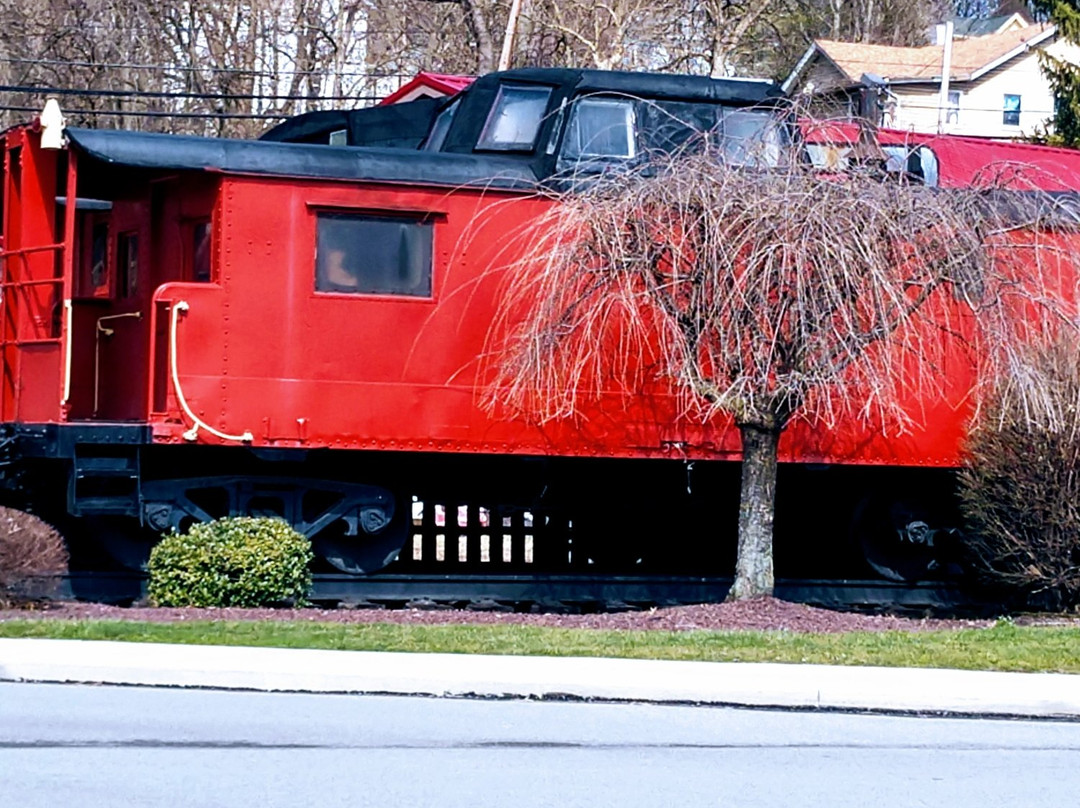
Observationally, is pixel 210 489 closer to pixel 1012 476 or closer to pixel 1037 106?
pixel 1012 476

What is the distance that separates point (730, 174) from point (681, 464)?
3.39m

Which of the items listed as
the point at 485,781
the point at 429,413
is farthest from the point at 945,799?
the point at 429,413

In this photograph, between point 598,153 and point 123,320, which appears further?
point 123,320

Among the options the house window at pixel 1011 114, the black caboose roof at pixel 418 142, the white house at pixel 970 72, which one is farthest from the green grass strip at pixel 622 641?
the house window at pixel 1011 114

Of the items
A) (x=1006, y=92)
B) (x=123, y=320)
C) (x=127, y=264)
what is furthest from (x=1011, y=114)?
A: (x=123, y=320)

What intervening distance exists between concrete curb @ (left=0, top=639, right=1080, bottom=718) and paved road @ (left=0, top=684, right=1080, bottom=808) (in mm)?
215

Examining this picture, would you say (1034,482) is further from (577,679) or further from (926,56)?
(926,56)

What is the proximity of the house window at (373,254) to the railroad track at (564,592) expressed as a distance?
2.71 m

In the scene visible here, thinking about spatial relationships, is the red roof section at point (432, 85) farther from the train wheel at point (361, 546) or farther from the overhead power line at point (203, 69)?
the overhead power line at point (203, 69)

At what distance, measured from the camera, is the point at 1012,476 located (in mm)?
14656

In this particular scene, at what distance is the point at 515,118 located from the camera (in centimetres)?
1535

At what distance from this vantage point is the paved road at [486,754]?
7441 millimetres

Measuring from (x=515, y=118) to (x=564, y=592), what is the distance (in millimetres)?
4454

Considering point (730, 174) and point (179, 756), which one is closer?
point (179, 756)
